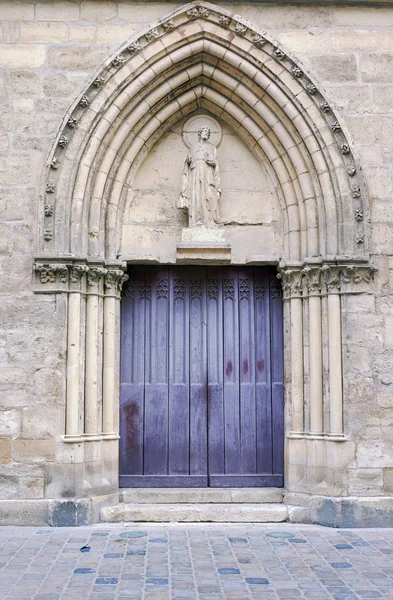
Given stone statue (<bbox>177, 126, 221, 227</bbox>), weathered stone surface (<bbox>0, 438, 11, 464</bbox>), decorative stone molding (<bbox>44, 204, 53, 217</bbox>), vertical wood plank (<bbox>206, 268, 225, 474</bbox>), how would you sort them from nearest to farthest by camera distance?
weathered stone surface (<bbox>0, 438, 11, 464</bbox>), decorative stone molding (<bbox>44, 204, 53, 217</bbox>), stone statue (<bbox>177, 126, 221, 227</bbox>), vertical wood plank (<bbox>206, 268, 225, 474</bbox>)

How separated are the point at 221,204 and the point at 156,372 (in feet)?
6.34

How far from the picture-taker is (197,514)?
6762mm

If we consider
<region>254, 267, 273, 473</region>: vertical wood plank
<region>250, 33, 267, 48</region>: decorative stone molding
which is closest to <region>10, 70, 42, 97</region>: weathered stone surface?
<region>250, 33, 267, 48</region>: decorative stone molding

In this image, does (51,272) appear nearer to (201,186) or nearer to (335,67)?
(201,186)

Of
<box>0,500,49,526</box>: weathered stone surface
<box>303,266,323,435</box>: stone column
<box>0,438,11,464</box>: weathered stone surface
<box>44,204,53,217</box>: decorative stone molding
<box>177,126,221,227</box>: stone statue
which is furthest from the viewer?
<box>177,126,221,227</box>: stone statue

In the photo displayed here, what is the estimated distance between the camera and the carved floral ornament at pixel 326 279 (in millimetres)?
6793

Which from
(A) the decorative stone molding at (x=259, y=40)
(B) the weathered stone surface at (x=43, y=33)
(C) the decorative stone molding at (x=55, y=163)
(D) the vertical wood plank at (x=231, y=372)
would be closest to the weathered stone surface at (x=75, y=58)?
(B) the weathered stone surface at (x=43, y=33)

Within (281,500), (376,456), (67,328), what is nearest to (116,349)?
(67,328)

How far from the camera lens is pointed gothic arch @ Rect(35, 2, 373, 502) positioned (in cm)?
677

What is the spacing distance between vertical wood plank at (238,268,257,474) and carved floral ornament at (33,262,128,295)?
4.70 feet

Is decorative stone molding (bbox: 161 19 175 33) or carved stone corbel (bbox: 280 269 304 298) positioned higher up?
decorative stone molding (bbox: 161 19 175 33)

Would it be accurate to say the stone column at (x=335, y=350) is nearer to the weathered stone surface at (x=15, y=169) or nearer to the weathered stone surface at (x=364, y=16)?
the weathered stone surface at (x=364, y=16)

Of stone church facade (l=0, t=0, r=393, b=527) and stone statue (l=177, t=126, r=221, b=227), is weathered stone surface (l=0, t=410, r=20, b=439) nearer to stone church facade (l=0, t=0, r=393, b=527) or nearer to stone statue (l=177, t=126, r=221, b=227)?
stone church facade (l=0, t=0, r=393, b=527)

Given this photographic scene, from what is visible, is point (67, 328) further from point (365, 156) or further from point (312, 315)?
point (365, 156)
